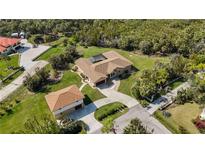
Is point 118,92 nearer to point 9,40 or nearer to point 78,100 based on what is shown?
point 78,100

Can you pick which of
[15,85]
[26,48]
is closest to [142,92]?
[15,85]

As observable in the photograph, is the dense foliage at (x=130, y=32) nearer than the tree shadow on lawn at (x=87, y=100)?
No

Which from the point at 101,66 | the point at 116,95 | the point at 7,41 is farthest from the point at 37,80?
the point at 7,41

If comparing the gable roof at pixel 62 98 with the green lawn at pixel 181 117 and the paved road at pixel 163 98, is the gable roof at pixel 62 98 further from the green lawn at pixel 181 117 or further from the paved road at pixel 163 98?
the green lawn at pixel 181 117

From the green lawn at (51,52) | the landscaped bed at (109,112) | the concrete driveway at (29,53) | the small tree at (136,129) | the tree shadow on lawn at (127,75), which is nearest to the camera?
the small tree at (136,129)

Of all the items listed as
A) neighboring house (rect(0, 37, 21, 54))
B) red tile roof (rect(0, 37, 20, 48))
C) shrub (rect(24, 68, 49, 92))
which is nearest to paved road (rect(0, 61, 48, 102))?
shrub (rect(24, 68, 49, 92))

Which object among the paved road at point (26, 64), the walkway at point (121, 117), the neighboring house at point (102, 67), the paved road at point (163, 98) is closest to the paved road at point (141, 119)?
the walkway at point (121, 117)

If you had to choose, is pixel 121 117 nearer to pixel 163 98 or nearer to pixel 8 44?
pixel 163 98

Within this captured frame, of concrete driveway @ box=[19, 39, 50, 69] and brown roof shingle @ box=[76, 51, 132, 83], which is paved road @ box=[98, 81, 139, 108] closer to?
brown roof shingle @ box=[76, 51, 132, 83]
